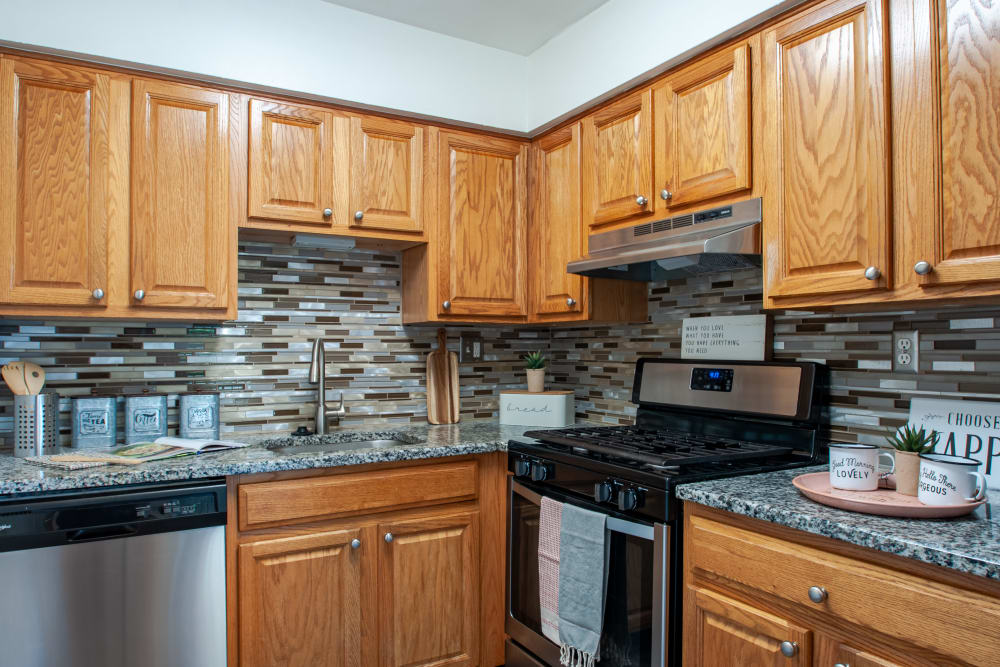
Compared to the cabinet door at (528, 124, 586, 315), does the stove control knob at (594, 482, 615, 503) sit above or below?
below

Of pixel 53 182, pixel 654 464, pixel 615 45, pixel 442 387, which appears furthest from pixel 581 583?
pixel 53 182

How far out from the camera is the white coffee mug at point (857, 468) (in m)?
1.42

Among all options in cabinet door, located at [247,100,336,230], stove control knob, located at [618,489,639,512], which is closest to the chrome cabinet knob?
stove control knob, located at [618,489,639,512]

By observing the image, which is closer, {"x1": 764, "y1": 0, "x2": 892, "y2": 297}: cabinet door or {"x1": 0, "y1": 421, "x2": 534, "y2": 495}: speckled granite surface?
{"x1": 764, "y1": 0, "x2": 892, "y2": 297}: cabinet door

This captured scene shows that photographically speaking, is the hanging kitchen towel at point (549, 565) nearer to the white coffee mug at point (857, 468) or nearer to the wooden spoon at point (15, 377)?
the white coffee mug at point (857, 468)

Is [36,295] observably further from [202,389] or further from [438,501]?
[438,501]

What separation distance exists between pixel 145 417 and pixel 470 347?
135 centimetres

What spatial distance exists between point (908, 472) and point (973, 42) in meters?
0.92

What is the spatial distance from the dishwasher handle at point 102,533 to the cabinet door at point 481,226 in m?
1.30

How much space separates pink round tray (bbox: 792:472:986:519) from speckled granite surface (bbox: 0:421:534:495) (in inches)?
43.7

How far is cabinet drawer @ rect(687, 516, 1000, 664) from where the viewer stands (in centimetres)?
107

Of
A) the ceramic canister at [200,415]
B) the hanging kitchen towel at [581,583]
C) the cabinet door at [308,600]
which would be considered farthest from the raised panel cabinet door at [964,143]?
the ceramic canister at [200,415]

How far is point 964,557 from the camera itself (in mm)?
1057

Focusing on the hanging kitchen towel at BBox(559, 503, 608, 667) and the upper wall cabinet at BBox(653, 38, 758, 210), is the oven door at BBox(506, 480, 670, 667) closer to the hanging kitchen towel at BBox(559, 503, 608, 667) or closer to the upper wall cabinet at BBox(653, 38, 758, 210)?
the hanging kitchen towel at BBox(559, 503, 608, 667)
